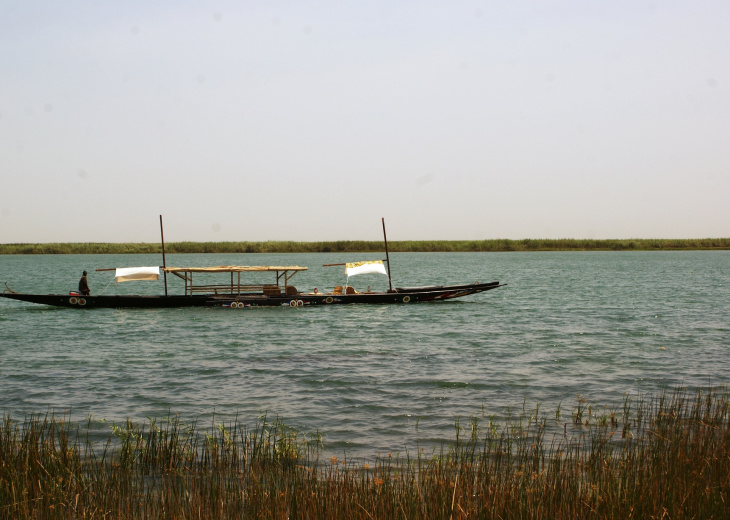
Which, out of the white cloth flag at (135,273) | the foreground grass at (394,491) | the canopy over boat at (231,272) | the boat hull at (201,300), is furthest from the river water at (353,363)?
the foreground grass at (394,491)

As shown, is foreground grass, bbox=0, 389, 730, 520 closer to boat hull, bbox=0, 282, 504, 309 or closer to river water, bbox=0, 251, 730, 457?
river water, bbox=0, 251, 730, 457

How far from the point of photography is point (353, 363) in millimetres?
21297

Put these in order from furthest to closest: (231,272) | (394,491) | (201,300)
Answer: (201,300), (231,272), (394,491)

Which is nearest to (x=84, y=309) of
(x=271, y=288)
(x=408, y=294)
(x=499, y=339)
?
(x=271, y=288)

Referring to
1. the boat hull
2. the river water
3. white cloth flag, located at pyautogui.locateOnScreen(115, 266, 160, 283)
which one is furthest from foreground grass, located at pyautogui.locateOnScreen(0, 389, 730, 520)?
the boat hull

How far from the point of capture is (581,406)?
14773 millimetres

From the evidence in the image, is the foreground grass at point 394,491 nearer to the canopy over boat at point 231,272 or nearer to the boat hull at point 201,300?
the canopy over boat at point 231,272

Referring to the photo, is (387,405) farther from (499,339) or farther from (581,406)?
(499,339)

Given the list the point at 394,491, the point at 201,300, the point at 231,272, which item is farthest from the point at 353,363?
the point at 201,300

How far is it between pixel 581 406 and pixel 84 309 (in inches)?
1301

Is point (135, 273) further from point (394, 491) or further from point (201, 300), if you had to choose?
point (394, 491)

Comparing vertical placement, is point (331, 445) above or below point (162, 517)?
below

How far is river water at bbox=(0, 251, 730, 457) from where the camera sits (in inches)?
583

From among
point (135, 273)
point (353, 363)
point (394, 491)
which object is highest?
point (135, 273)
